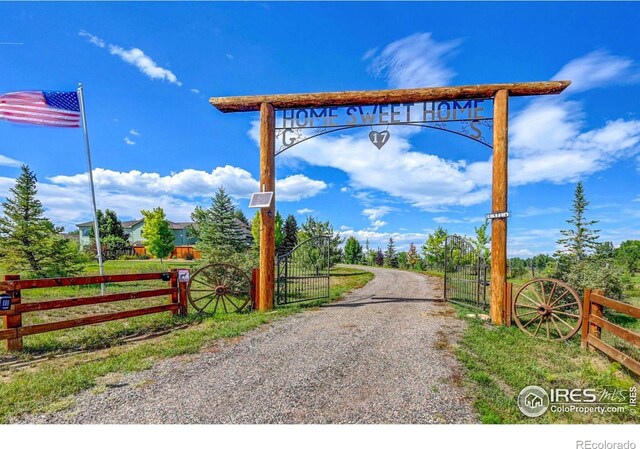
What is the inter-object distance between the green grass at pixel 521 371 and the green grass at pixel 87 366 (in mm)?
4224

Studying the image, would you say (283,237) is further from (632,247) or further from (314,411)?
(632,247)

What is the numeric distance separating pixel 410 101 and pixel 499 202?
10.9ft

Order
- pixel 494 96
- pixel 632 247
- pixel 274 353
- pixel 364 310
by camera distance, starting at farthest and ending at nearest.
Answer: pixel 632 247
pixel 364 310
pixel 494 96
pixel 274 353

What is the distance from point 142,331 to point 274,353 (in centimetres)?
317

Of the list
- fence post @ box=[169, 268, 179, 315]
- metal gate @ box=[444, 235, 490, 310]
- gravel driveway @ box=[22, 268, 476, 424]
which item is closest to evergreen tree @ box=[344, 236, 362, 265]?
metal gate @ box=[444, 235, 490, 310]

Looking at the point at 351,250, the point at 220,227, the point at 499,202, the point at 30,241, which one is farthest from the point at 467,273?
the point at 351,250

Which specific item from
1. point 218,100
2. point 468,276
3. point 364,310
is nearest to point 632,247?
point 468,276

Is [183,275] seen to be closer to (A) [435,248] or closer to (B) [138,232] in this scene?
(A) [435,248]

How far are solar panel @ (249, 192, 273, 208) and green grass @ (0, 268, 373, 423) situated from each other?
280cm

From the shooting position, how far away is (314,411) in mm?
3221

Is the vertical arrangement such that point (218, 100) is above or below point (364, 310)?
above

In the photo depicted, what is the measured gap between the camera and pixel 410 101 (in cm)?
797

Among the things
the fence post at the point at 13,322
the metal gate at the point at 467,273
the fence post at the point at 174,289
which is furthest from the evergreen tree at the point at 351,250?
the fence post at the point at 13,322

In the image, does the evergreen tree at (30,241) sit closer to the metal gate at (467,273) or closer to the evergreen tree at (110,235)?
the metal gate at (467,273)
